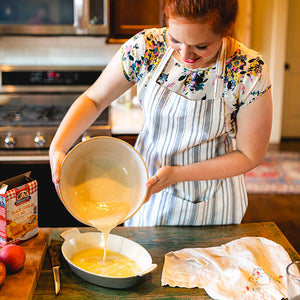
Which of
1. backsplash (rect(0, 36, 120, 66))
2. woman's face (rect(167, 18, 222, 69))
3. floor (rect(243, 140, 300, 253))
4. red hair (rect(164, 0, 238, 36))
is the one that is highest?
red hair (rect(164, 0, 238, 36))

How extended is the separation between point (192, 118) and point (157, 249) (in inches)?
16.9

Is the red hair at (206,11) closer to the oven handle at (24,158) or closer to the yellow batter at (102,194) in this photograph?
the yellow batter at (102,194)

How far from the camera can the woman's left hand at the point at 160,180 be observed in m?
1.34

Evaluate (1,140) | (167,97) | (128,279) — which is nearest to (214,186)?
(167,97)

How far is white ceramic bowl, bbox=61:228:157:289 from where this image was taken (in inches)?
45.8

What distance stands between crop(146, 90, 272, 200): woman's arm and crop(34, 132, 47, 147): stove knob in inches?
42.1

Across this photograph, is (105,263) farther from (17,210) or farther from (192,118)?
(192,118)

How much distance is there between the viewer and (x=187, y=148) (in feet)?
5.15

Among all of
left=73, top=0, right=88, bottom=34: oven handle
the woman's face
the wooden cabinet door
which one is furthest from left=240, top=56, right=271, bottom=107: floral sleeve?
the wooden cabinet door

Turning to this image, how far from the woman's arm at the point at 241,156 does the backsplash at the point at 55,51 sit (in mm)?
1631

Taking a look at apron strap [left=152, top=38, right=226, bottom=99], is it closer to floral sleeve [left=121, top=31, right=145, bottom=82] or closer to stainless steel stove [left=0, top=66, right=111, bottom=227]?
floral sleeve [left=121, top=31, right=145, bottom=82]

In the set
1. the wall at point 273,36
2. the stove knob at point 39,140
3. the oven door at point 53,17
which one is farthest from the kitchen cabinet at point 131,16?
the wall at point 273,36

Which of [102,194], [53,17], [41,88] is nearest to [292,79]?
[41,88]

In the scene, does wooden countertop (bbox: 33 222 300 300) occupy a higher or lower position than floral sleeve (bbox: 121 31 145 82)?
lower
